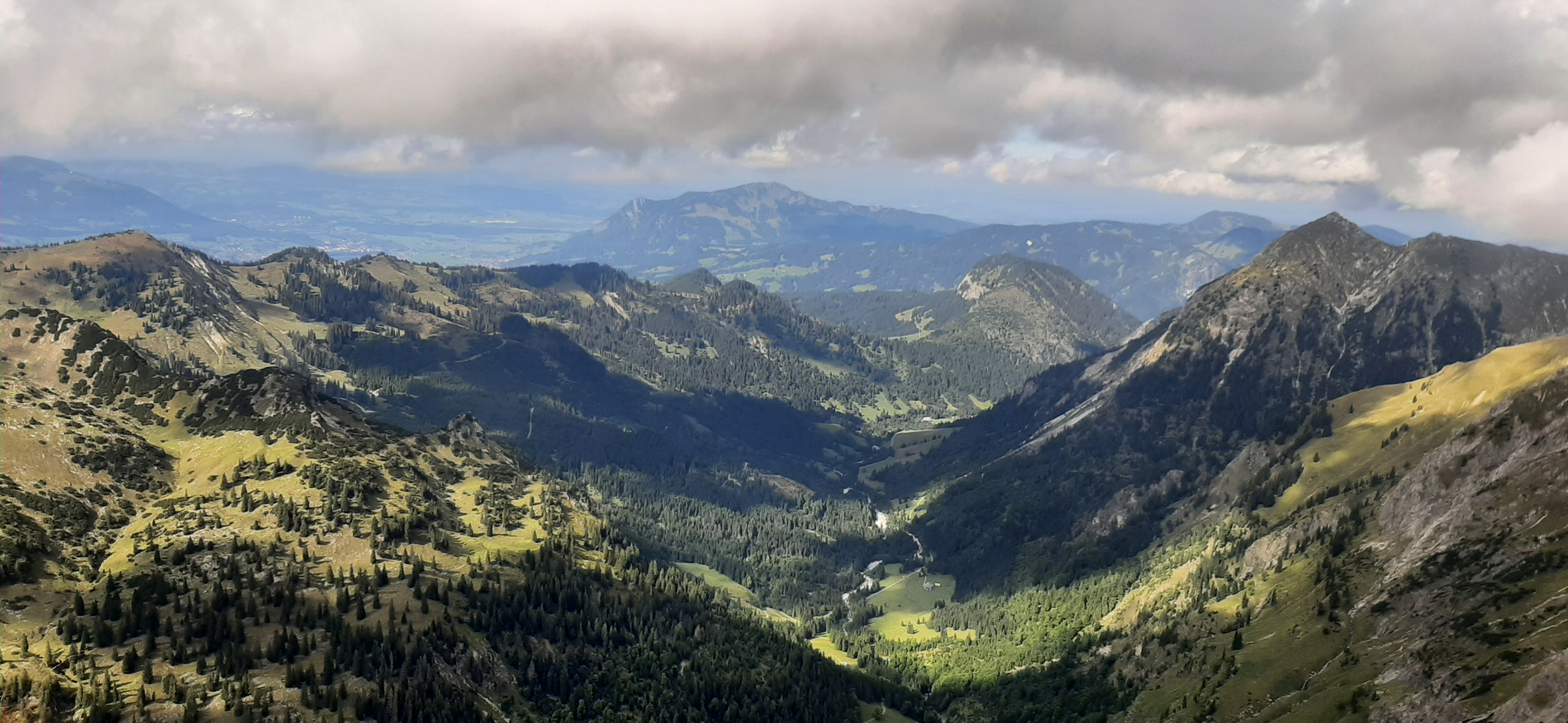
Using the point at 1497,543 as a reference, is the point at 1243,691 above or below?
below

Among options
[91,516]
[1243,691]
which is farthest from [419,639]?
[1243,691]

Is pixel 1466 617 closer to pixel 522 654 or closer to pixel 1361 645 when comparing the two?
pixel 1361 645

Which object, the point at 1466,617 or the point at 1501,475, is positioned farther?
the point at 1501,475

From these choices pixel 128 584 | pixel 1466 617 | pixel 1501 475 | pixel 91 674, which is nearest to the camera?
pixel 91 674

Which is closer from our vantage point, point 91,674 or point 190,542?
point 91,674

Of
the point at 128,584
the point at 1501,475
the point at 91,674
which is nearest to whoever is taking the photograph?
the point at 91,674

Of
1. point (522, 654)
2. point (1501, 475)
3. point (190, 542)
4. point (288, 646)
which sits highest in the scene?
point (1501, 475)

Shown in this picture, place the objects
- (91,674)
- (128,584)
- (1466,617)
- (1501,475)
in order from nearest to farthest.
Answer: (91,674) → (1466,617) → (128,584) → (1501,475)

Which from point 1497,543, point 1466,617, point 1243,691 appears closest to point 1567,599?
point 1466,617

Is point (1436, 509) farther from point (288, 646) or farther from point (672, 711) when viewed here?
point (288, 646)
